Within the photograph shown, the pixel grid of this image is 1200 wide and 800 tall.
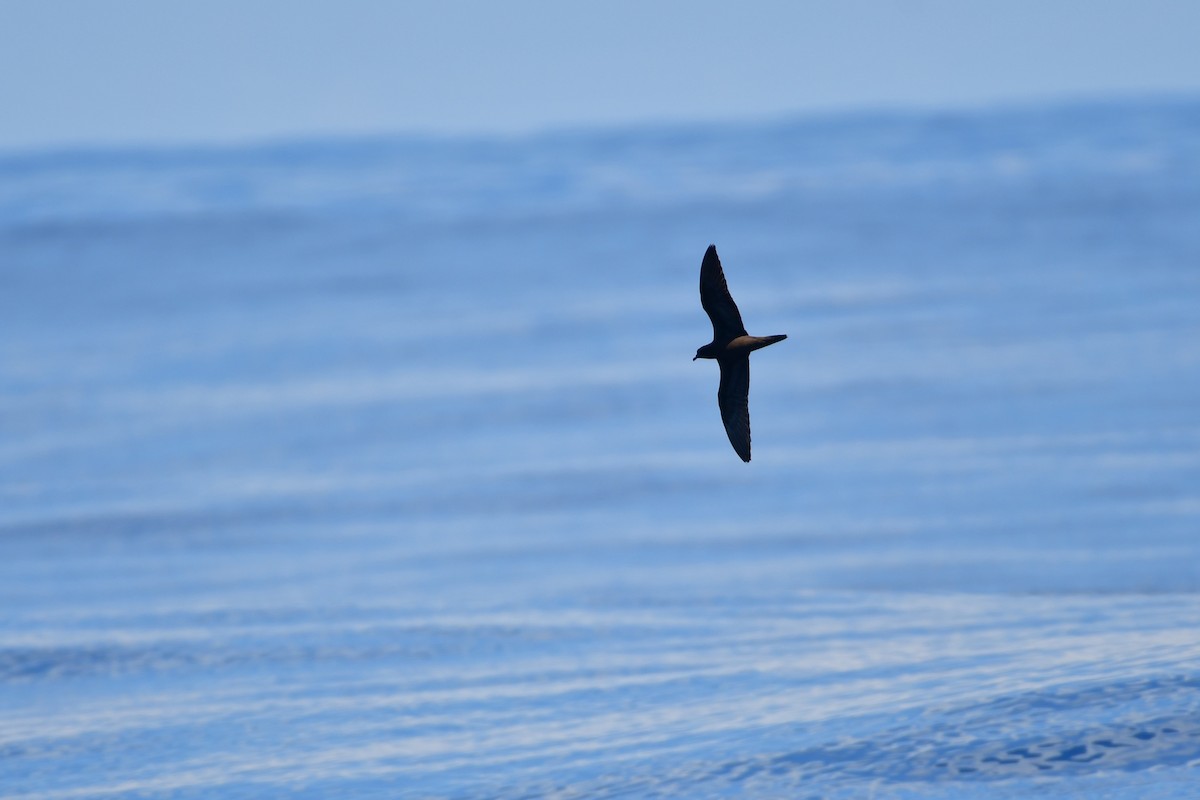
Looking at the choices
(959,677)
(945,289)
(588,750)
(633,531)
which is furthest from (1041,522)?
(945,289)

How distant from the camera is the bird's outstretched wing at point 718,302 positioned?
32.5 feet

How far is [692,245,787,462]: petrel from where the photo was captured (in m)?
9.93

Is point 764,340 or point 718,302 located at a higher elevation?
point 718,302

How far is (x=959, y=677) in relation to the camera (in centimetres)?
2005

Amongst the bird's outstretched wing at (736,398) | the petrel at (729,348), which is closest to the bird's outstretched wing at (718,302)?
the petrel at (729,348)

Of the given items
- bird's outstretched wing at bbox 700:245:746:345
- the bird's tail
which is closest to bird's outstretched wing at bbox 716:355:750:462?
bird's outstretched wing at bbox 700:245:746:345

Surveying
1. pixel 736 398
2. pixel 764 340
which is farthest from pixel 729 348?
pixel 764 340

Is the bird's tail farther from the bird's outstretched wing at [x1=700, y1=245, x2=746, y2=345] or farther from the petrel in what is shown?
the bird's outstretched wing at [x1=700, y1=245, x2=746, y2=345]

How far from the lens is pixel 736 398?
10484 millimetres

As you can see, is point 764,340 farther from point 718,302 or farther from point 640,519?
point 640,519

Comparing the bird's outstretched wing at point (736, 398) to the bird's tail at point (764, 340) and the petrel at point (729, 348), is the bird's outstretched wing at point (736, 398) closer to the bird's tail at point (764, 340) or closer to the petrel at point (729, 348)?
the petrel at point (729, 348)

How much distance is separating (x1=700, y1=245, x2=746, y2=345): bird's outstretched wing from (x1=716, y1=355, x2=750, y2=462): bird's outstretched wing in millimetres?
169

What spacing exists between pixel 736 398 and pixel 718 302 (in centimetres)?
73

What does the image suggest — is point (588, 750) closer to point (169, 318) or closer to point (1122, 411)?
point (1122, 411)
